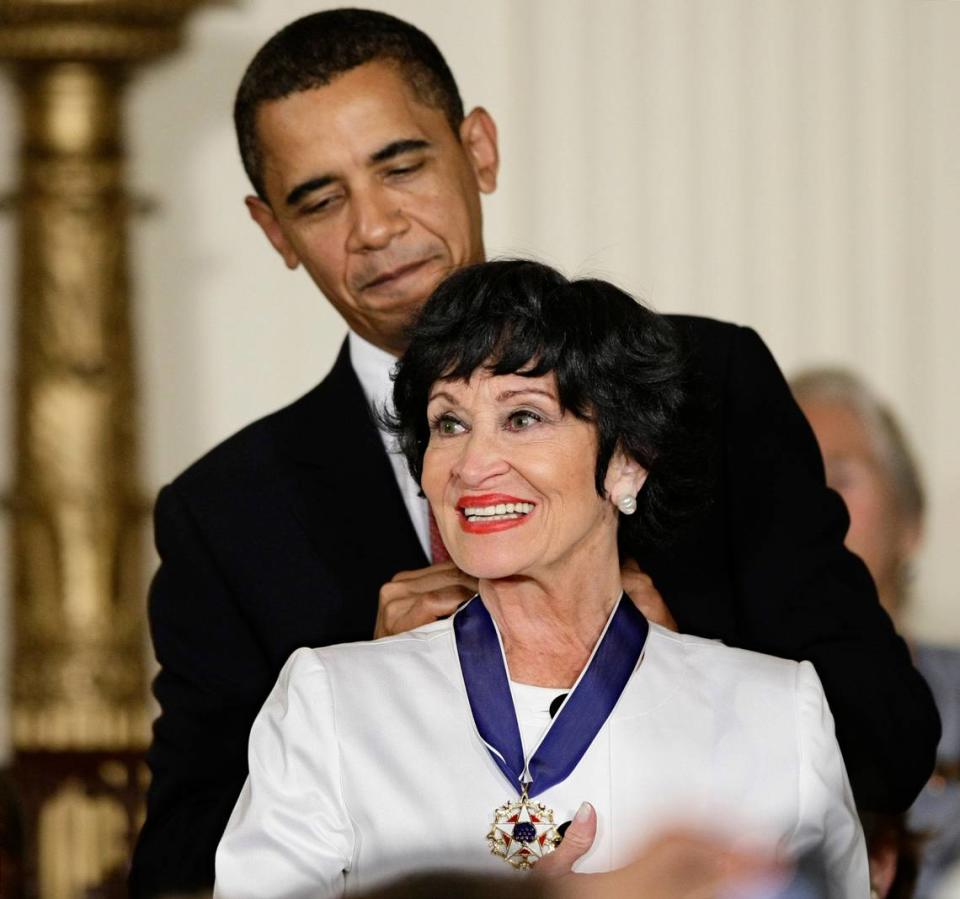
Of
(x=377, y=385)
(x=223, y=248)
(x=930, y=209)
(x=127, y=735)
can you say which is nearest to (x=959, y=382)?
(x=930, y=209)

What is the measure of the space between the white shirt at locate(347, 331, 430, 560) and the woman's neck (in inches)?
18.5

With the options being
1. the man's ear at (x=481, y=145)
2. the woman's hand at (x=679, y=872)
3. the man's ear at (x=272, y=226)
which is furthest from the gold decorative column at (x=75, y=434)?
the woman's hand at (x=679, y=872)

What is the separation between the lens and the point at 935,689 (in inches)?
148

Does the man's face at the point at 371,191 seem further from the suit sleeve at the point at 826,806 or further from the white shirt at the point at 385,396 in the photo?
the suit sleeve at the point at 826,806

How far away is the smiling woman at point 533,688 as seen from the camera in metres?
2.00

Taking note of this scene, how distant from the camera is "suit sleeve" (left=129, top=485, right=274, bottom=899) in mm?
2367

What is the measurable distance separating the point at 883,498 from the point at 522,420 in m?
2.12

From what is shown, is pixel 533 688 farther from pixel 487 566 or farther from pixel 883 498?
pixel 883 498

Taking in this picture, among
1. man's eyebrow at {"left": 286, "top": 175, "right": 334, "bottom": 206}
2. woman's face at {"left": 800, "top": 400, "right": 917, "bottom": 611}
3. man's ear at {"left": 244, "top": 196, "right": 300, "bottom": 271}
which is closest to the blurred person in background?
woman's face at {"left": 800, "top": 400, "right": 917, "bottom": 611}

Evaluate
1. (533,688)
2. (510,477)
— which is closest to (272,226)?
(510,477)

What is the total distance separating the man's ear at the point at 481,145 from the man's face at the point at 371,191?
0.29 feet

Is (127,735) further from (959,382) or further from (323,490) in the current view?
(959,382)

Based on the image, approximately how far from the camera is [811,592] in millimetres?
2377

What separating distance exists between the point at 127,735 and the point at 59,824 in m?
0.25
